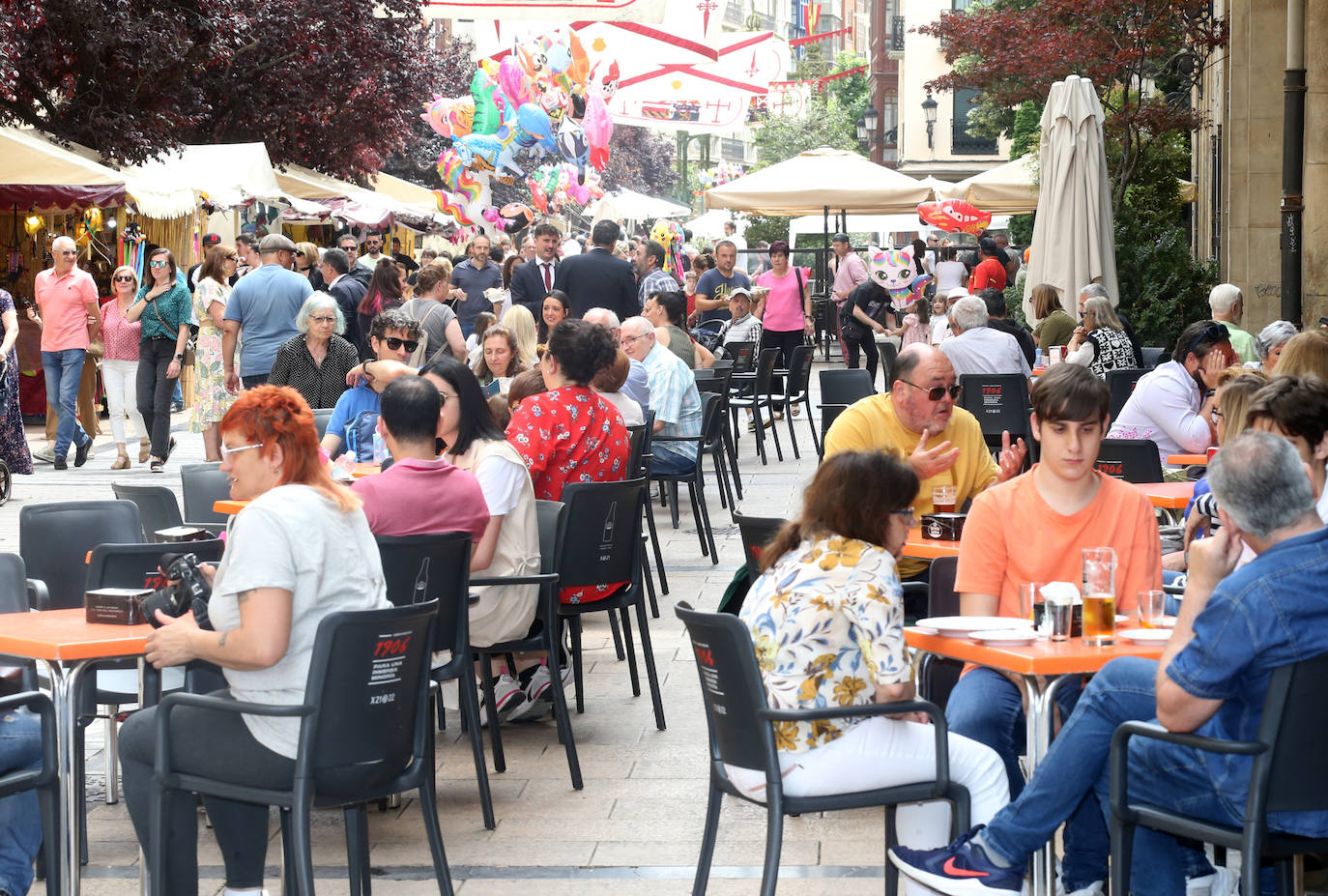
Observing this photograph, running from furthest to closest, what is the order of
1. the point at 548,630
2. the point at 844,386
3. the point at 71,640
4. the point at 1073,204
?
the point at 1073,204
the point at 844,386
the point at 548,630
the point at 71,640

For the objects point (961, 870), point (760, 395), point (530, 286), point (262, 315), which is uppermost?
point (530, 286)

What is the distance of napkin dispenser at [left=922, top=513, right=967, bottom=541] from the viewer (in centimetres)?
558

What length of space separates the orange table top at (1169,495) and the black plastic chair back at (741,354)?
8046 millimetres

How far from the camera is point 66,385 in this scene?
14.1m

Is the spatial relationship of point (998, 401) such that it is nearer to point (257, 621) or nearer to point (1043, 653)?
point (1043, 653)

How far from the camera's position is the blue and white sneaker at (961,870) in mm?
3877

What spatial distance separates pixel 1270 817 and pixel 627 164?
2378 inches

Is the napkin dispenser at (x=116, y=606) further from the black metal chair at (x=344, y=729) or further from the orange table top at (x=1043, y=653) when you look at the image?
the orange table top at (x=1043, y=653)

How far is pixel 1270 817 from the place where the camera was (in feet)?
11.5

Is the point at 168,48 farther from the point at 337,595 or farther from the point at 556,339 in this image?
the point at 337,595

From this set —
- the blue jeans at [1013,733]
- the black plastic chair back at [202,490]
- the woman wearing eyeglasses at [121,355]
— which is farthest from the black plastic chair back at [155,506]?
the woman wearing eyeglasses at [121,355]

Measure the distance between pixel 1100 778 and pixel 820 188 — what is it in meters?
17.2

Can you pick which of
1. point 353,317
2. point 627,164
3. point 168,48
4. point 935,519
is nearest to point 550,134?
point 168,48

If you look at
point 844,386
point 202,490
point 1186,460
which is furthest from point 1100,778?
point 844,386
